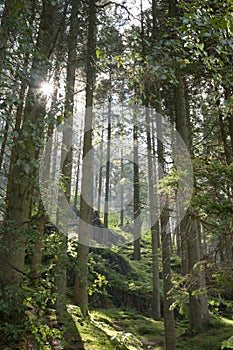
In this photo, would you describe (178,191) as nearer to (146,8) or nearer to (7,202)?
(7,202)

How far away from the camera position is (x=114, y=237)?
67.8 ft

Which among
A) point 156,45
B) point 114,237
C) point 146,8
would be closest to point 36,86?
point 156,45

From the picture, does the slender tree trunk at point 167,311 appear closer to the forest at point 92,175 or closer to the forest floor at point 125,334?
the forest at point 92,175

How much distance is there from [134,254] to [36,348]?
615 inches

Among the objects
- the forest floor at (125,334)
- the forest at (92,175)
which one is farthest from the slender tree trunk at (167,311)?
the forest floor at (125,334)

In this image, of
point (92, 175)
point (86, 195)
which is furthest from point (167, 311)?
point (92, 175)

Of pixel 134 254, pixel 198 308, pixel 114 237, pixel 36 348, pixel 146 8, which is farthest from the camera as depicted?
pixel 114 237

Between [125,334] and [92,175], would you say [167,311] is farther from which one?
[92,175]

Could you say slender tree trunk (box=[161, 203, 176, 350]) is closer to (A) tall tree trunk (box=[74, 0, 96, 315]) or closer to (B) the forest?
(B) the forest

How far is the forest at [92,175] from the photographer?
2873mm

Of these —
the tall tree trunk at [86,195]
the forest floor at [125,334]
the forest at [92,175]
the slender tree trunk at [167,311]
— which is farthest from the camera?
the tall tree trunk at [86,195]

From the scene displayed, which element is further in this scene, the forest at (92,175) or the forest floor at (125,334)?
the forest floor at (125,334)

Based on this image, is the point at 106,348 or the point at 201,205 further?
the point at 106,348

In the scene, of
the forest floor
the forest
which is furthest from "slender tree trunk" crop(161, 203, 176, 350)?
the forest floor
